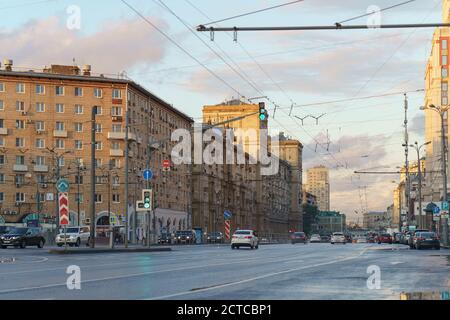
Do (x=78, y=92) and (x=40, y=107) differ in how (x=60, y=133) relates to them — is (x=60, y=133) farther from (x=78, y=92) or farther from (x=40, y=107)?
(x=78, y=92)

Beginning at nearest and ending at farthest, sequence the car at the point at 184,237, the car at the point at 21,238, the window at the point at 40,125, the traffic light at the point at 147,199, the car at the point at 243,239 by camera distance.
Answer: the traffic light at the point at 147,199 < the car at the point at 21,238 < the car at the point at 243,239 < the car at the point at 184,237 < the window at the point at 40,125

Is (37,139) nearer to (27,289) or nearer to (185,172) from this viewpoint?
(185,172)

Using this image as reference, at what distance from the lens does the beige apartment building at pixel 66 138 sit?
3851 inches

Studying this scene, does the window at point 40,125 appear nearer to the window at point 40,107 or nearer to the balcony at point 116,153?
Answer: the window at point 40,107

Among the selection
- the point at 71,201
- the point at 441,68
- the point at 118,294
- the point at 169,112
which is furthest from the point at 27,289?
the point at 441,68

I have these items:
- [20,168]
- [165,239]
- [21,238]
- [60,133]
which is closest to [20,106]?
[60,133]

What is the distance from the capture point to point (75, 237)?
64.2 m

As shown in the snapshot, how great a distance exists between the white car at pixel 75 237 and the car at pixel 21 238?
11.5 ft

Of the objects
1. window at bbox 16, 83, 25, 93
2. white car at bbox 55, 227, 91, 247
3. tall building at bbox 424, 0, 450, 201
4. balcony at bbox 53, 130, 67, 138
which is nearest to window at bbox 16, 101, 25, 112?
window at bbox 16, 83, 25, 93

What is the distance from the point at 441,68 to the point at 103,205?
79.9 metres

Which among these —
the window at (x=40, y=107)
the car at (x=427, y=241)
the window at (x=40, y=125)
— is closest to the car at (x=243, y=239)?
the car at (x=427, y=241)

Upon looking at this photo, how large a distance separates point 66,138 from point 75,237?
127ft

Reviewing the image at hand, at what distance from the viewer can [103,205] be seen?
10225 centimetres

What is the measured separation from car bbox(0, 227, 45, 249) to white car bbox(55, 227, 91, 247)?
3505 millimetres
